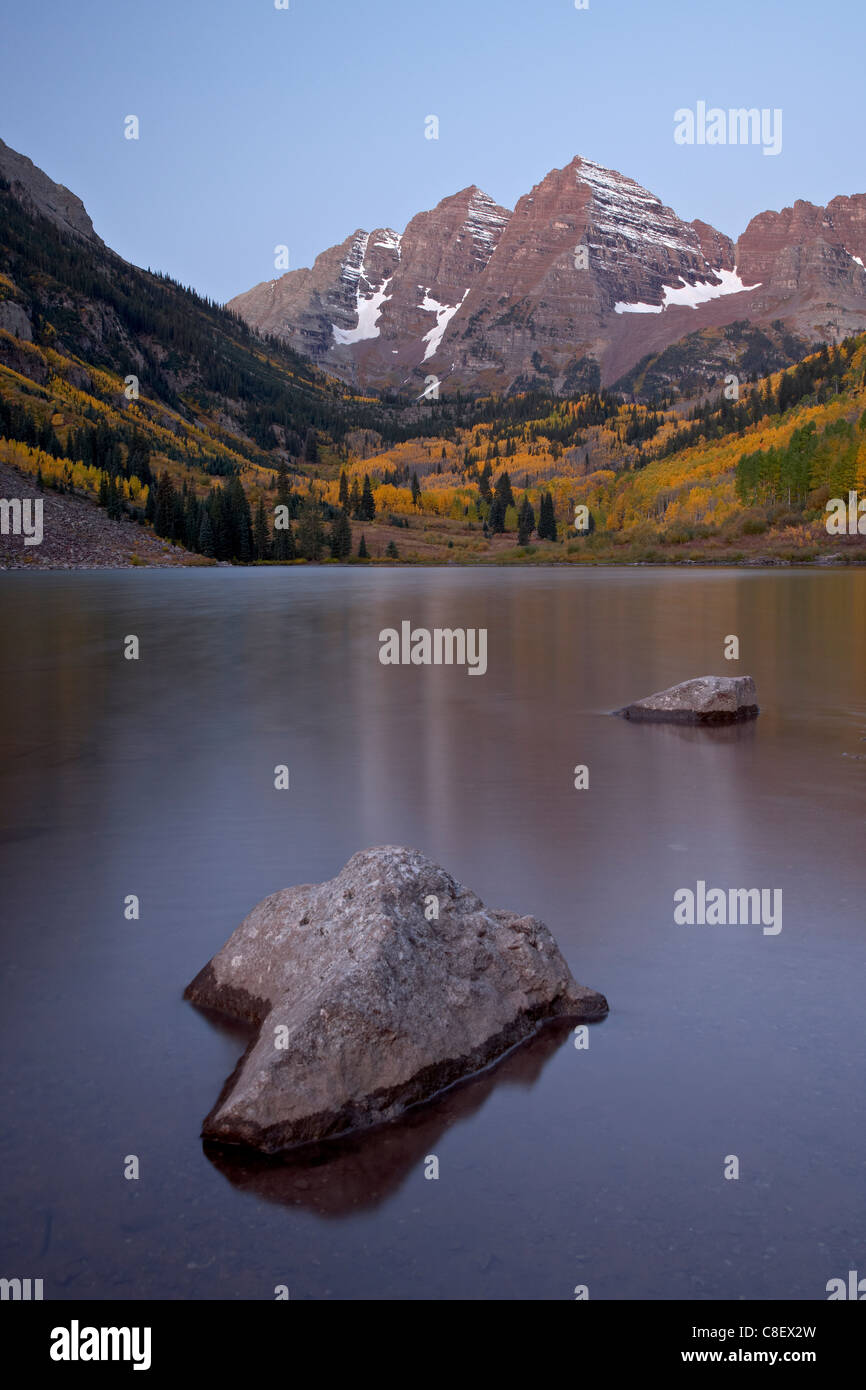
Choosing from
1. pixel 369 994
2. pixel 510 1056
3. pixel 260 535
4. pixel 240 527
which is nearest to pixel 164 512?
pixel 240 527

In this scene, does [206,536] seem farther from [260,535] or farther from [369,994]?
[369,994]

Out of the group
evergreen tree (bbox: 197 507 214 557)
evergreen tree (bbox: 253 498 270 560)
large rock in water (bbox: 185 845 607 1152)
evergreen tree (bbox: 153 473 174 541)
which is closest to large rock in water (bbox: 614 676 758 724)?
large rock in water (bbox: 185 845 607 1152)

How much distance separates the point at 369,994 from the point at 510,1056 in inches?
48.5

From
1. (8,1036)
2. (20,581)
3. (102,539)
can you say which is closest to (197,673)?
(8,1036)

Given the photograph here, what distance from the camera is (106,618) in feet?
176

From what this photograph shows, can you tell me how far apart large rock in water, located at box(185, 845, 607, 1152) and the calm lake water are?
218 millimetres

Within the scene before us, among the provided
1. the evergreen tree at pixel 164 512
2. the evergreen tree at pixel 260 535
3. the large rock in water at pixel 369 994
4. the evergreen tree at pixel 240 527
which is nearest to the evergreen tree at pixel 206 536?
the evergreen tree at pixel 164 512

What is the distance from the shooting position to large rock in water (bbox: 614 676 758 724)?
20594 mm

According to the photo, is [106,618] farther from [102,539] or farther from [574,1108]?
[102,539]

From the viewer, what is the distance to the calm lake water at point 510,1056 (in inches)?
202

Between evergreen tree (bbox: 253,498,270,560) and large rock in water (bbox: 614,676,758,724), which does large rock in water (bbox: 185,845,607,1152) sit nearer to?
large rock in water (bbox: 614,676,758,724)

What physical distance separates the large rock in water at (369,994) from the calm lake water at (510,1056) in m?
0.22

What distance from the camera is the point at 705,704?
2058 centimetres
